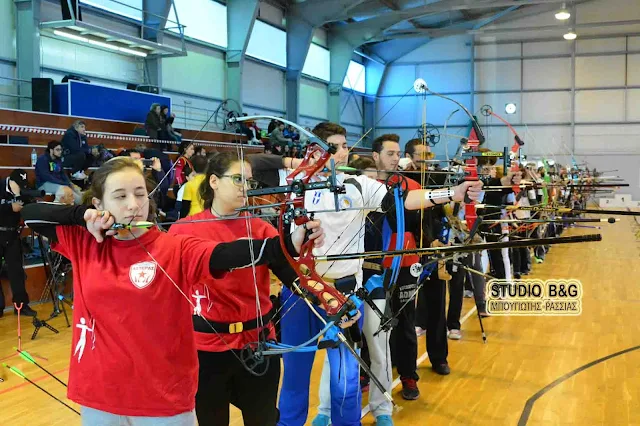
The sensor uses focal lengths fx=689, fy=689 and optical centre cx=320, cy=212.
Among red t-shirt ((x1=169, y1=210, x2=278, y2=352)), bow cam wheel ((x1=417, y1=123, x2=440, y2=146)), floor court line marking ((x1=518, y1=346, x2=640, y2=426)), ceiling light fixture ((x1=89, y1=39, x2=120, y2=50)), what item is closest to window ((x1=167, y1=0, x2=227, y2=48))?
ceiling light fixture ((x1=89, y1=39, x2=120, y2=50))

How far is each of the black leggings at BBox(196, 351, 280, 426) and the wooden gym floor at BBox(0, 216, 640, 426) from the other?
136 centimetres

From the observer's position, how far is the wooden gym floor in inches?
133

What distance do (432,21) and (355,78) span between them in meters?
2.62

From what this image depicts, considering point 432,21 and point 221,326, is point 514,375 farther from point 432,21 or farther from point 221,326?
point 432,21

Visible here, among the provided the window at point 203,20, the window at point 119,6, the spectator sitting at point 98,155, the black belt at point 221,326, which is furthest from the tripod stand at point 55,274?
the window at point 203,20

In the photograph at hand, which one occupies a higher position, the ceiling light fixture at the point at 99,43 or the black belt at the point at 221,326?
the ceiling light fixture at the point at 99,43

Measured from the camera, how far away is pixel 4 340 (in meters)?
4.89

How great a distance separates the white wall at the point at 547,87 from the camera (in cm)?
1898

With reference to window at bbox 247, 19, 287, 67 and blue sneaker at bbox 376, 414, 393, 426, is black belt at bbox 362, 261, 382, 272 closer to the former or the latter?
blue sneaker at bbox 376, 414, 393, 426

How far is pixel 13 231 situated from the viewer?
5.66 m

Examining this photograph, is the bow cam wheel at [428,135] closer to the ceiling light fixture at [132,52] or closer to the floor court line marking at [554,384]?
the floor court line marking at [554,384]

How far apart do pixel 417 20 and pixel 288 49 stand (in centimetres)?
462

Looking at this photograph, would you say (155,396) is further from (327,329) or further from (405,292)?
(405,292)

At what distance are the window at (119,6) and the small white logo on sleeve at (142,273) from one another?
30.4 ft
